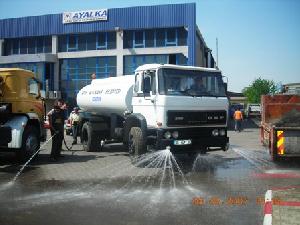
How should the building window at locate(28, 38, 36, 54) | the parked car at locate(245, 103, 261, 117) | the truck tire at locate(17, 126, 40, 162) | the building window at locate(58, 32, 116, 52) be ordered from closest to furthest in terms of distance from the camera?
the truck tire at locate(17, 126, 40, 162) → the building window at locate(58, 32, 116, 52) → the building window at locate(28, 38, 36, 54) → the parked car at locate(245, 103, 261, 117)

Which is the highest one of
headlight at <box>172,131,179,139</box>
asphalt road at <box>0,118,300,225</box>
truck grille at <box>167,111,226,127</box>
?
truck grille at <box>167,111,226,127</box>

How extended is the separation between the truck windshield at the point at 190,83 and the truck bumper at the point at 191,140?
38.5 inches

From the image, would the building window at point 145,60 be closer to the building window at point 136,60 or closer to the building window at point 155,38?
the building window at point 136,60

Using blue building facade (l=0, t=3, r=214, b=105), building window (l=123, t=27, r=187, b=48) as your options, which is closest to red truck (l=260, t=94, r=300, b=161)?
blue building facade (l=0, t=3, r=214, b=105)

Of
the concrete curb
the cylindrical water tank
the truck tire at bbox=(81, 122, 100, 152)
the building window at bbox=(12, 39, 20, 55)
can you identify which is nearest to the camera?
the concrete curb

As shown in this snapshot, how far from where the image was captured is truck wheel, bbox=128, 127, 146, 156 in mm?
10250

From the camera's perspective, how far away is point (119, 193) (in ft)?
25.1

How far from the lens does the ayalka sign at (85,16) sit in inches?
1380

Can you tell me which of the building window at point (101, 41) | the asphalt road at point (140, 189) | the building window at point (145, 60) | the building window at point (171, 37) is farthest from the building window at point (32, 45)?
the asphalt road at point (140, 189)

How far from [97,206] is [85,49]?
30932 millimetres

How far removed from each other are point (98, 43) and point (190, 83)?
87.8 feet

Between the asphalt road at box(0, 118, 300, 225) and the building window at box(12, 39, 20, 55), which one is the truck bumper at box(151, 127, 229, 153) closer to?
the asphalt road at box(0, 118, 300, 225)

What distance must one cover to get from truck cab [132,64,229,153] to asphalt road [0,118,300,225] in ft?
2.21

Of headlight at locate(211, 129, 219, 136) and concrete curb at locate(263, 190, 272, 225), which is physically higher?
headlight at locate(211, 129, 219, 136)
